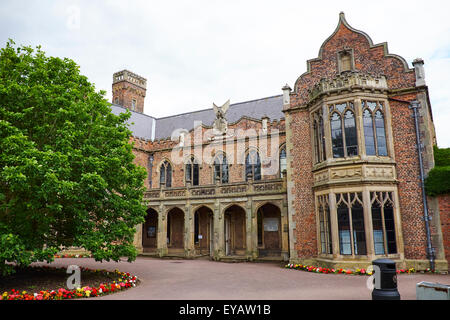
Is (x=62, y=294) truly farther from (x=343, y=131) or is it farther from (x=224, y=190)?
(x=224, y=190)

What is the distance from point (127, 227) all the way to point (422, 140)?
1411cm

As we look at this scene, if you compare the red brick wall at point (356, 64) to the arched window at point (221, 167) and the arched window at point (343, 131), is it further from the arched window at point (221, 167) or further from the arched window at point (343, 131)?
the arched window at point (221, 167)

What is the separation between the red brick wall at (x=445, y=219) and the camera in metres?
14.2

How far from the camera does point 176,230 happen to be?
27.7 meters

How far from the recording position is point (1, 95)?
36.1 ft

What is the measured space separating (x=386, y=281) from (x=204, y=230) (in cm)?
2019

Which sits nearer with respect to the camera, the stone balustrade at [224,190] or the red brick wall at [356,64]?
the red brick wall at [356,64]

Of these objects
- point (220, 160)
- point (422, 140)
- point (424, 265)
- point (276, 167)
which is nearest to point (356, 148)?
point (422, 140)

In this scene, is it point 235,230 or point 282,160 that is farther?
point 235,230

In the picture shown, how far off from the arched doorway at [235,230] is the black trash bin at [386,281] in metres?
17.2

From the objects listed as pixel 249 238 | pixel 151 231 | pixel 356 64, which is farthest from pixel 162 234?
pixel 356 64

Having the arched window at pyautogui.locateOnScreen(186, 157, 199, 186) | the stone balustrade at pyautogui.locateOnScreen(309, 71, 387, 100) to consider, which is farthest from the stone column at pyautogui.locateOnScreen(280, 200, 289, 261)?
the arched window at pyautogui.locateOnScreen(186, 157, 199, 186)

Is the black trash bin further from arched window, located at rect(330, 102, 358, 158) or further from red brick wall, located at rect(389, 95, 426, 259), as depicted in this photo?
arched window, located at rect(330, 102, 358, 158)

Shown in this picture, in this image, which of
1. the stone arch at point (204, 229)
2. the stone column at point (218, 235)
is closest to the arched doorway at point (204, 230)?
the stone arch at point (204, 229)
